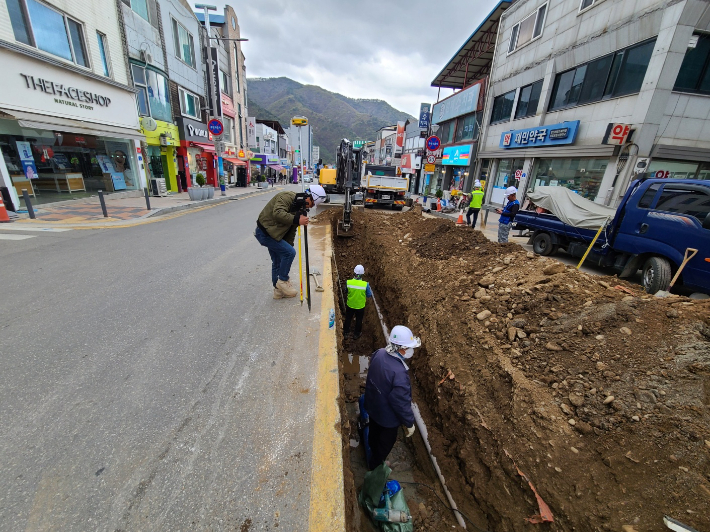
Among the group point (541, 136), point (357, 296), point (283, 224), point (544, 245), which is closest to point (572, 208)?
point (544, 245)

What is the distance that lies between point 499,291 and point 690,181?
13.8 feet

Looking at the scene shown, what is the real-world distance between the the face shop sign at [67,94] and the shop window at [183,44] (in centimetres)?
870

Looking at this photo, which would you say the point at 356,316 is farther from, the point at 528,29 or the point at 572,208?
the point at 528,29

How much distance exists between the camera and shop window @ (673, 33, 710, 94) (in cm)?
953

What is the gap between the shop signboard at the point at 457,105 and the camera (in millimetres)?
22391

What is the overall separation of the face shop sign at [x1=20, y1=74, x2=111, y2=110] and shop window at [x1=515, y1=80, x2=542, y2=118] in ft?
68.7

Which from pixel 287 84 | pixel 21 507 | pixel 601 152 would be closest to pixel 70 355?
pixel 21 507

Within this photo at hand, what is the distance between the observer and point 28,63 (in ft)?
34.3

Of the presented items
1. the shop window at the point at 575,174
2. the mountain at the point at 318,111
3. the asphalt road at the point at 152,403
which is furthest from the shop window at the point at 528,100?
the mountain at the point at 318,111

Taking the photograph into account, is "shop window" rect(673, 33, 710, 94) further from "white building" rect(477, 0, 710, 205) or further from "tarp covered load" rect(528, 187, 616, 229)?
"tarp covered load" rect(528, 187, 616, 229)

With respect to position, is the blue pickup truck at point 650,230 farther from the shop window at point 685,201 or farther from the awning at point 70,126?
the awning at point 70,126

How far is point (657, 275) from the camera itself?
18.3 feet

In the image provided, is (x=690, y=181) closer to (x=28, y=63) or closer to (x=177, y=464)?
(x=177, y=464)

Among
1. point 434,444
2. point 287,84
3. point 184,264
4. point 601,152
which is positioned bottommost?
point 434,444
